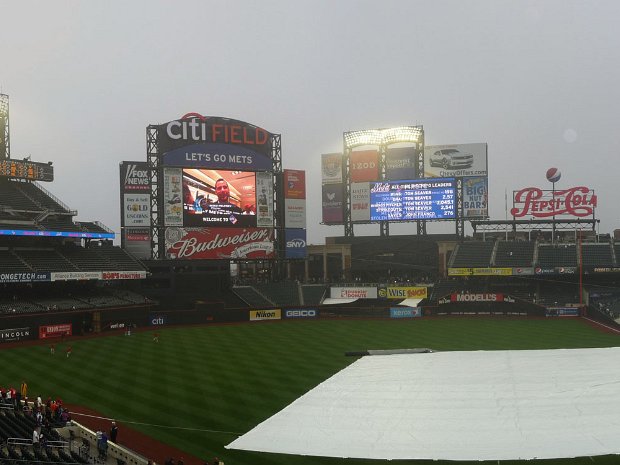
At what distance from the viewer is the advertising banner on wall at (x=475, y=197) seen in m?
74.7

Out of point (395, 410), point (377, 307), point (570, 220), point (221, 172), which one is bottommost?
point (377, 307)

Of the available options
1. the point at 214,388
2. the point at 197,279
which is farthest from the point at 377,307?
the point at 214,388

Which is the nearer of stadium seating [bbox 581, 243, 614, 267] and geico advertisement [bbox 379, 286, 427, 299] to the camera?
stadium seating [bbox 581, 243, 614, 267]

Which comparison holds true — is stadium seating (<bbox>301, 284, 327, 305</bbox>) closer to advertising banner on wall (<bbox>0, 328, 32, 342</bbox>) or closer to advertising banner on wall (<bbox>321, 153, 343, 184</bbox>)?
advertising banner on wall (<bbox>321, 153, 343, 184</bbox>)

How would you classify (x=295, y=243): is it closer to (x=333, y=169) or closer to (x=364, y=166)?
(x=333, y=169)

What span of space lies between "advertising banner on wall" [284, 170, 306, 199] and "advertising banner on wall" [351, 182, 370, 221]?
31.9ft

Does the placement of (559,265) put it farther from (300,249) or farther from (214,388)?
(214,388)

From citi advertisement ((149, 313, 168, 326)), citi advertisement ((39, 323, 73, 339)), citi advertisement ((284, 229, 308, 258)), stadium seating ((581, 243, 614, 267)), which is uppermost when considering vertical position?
A: citi advertisement ((284, 229, 308, 258))

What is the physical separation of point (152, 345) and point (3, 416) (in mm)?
21478

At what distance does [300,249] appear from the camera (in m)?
68.7

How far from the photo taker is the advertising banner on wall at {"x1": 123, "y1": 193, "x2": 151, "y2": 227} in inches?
2411

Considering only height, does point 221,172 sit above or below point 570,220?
above

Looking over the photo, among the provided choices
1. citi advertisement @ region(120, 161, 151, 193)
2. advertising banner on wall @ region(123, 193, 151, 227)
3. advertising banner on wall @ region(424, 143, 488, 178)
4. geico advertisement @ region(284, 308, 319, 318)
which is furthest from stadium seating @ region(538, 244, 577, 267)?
citi advertisement @ region(120, 161, 151, 193)

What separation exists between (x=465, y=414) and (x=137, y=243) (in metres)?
53.5
